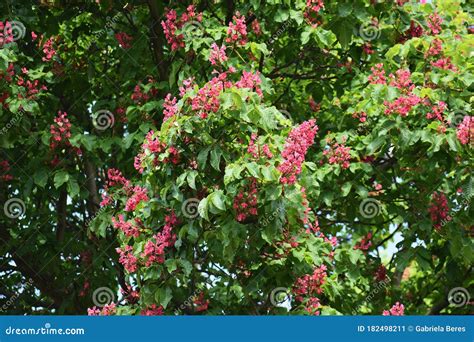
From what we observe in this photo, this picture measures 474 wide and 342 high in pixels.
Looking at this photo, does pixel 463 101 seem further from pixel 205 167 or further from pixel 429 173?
pixel 205 167

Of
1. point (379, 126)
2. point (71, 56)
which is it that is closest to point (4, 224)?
point (71, 56)

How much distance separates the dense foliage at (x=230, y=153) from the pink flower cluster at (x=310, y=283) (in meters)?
0.01

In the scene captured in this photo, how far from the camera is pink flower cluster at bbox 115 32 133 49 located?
25.6ft

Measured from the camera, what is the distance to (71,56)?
8.16 metres

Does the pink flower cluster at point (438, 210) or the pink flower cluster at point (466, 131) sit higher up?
the pink flower cluster at point (466, 131)

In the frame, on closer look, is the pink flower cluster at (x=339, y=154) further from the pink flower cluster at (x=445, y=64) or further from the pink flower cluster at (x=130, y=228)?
the pink flower cluster at (x=130, y=228)

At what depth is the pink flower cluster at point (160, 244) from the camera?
625 centimetres

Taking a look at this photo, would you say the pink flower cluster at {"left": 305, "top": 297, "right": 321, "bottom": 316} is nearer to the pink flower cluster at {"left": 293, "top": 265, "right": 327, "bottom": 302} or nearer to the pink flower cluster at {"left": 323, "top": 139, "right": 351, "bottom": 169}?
the pink flower cluster at {"left": 293, "top": 265, "right": 327, "bottom": 302}

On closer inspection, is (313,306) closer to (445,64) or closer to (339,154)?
(339,154)

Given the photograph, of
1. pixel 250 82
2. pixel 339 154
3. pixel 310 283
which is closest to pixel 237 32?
pixel 250 82

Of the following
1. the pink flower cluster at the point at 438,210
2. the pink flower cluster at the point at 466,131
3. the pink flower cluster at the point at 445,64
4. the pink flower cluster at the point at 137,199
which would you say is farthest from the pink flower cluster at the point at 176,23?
the pink flower cluster at the point at 438,210

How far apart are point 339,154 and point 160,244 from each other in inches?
77.2

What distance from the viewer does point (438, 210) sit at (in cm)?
752

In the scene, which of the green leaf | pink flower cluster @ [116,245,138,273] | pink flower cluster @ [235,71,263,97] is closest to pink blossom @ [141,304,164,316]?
pink flower cluster @ [116,245,138,273]
